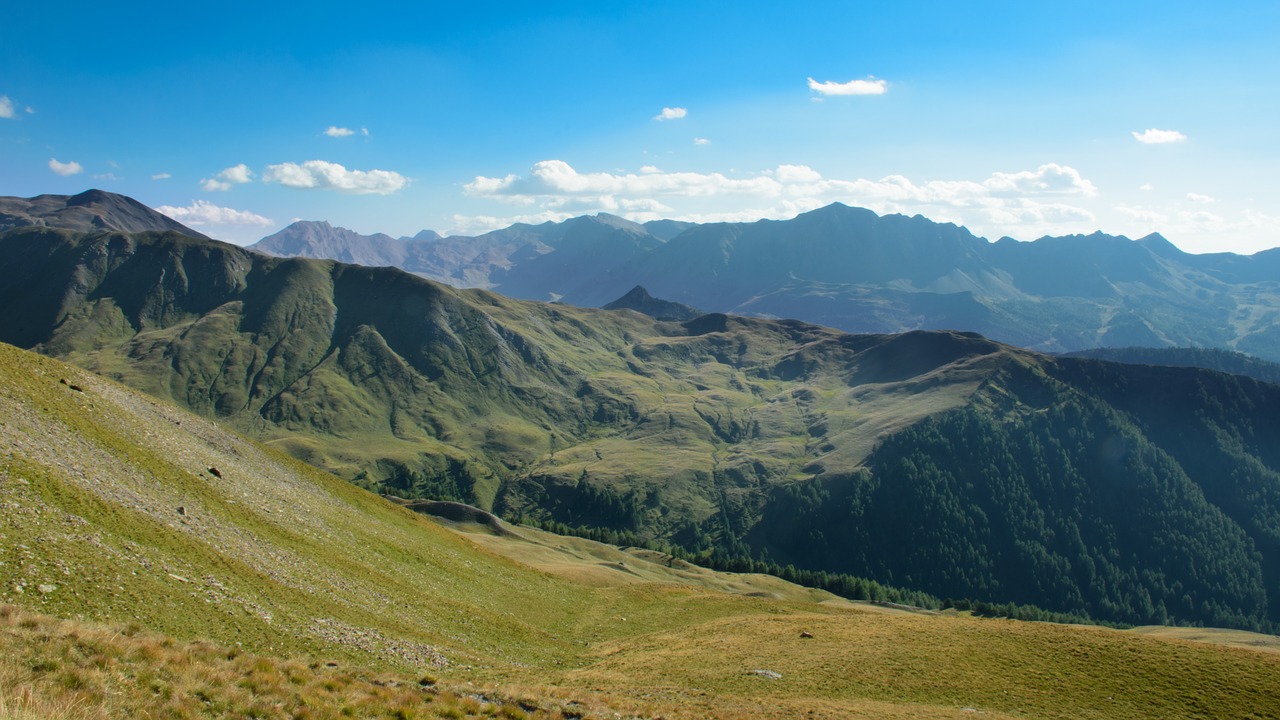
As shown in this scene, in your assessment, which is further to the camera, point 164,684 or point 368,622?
point 368,622

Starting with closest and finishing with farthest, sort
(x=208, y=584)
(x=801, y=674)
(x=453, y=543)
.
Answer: (x=208, y=584) → (x=801, y=674) → (x=453, y=543)

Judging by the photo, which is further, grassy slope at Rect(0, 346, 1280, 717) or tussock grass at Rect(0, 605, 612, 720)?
grassy slope at Rect(0, 346, 1280, 717)

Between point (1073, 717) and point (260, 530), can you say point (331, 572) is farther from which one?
point (1073, 717)

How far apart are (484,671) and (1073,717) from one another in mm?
34624

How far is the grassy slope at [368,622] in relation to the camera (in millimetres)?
32281

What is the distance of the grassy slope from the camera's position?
32.3 metres

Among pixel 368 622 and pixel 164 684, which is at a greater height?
pixel 164 684

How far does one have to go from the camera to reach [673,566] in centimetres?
14362

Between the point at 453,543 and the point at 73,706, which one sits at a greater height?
the point at 73,706

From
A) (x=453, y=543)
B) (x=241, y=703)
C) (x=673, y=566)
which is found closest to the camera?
(x=241, y=703)

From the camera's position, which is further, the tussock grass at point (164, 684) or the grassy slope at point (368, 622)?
the grassy slope at point (368, 622)

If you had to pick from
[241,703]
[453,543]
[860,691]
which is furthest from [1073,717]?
[453,543]

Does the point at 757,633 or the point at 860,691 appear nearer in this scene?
the point at 860,691

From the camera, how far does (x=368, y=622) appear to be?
4272 centimetres
